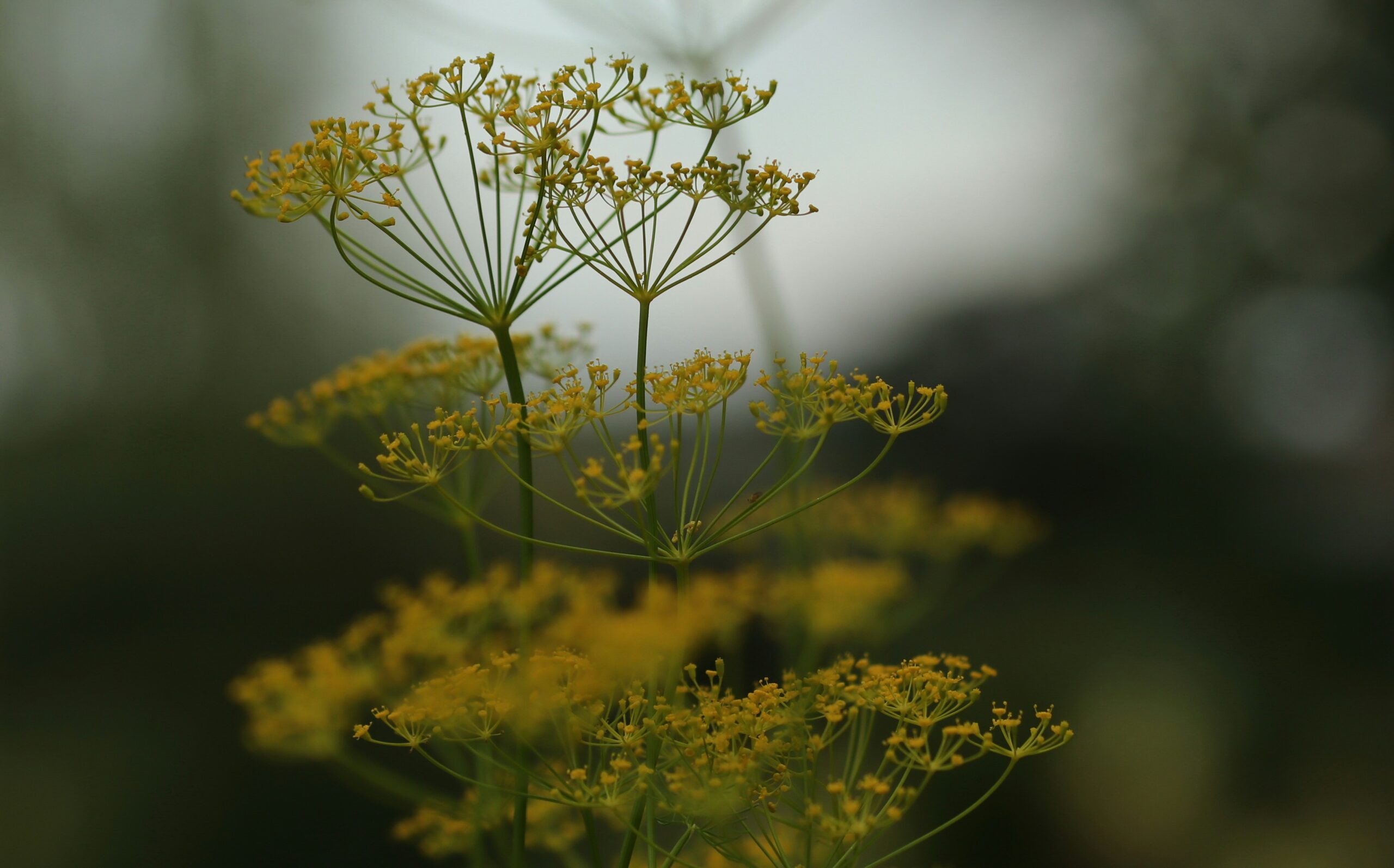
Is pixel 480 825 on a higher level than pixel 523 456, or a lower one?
lower

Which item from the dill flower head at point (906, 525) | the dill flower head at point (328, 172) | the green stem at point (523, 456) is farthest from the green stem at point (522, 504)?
the dill flower head at point (906, 525)

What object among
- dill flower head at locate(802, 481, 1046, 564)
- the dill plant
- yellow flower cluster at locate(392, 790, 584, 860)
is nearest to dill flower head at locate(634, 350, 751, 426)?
the dill plant

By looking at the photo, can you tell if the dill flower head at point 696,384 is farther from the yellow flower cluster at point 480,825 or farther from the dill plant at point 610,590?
the yellow flower cluster at point 480,825

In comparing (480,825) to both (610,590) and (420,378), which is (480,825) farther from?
(420,378)

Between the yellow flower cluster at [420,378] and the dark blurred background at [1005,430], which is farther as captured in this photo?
the dark blurred background at [1005,430]

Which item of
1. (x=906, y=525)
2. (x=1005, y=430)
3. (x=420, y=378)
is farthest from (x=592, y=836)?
(x=1005, y=430)

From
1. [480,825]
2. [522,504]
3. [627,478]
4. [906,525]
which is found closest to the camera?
[627,478]

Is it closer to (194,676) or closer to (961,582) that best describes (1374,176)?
(961,582)

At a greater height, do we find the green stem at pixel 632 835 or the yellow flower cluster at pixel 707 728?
the yellow flower cluster at pixel 707 728

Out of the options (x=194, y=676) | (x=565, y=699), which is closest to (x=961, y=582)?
(x=565, y=699)

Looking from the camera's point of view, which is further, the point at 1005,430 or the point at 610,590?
the point at 1005,430

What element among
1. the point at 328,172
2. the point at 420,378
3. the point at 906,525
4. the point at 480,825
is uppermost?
the point at 328,172
